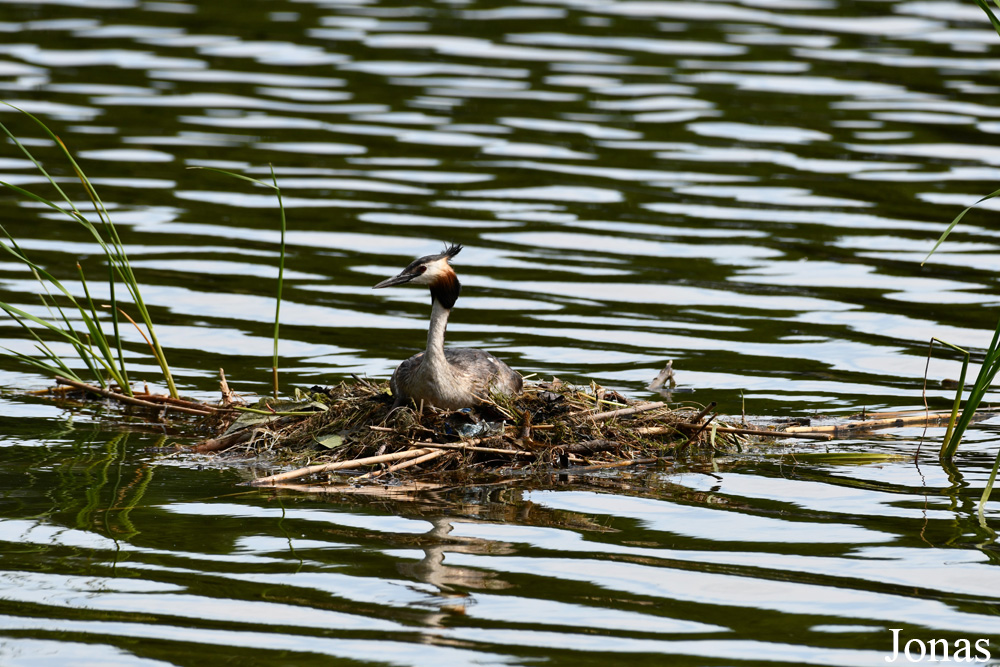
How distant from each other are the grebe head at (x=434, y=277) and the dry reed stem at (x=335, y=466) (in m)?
0.89

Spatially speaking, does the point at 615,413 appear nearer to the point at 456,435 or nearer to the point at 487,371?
the point at 487,371

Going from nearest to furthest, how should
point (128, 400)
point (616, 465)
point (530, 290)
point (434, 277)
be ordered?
point (616, 465) < point (434, 277) < point (128, 400) < point (530, 290)

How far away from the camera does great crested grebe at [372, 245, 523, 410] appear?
7.43 m

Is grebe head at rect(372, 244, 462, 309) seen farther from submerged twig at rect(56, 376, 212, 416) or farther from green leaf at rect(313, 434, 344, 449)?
submerged twig at rect(56, 376, 212, 416)

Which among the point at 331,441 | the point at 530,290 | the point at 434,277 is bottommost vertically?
the point at 331,441

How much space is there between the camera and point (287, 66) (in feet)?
59.1

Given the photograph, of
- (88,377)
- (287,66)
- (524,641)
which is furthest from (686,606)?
(287,66)

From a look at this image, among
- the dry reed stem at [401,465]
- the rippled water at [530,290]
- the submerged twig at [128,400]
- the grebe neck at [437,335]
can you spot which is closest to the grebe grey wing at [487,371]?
the grebe neck at [437,335]

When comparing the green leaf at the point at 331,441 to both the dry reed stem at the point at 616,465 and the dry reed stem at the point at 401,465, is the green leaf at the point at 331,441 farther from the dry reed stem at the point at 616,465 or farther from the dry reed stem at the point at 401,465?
the dry reed stem at the point at 616,465

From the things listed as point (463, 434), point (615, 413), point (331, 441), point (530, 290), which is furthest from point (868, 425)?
point (530, 290)

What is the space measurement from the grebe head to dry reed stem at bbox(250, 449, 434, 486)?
34.9 inches

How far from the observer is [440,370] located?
7.44 m

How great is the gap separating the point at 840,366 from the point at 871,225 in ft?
12.1

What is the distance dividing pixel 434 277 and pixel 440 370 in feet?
1.63
